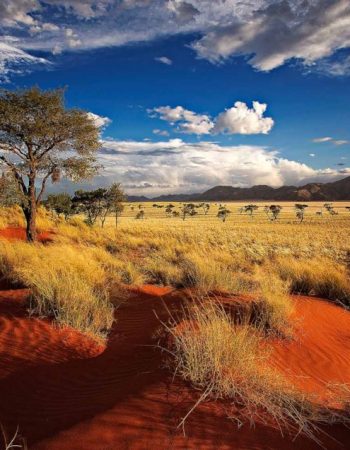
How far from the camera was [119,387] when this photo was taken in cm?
494

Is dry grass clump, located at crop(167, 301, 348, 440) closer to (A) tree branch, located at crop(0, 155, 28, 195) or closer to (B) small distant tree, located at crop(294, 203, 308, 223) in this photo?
(A) tree branch, located at crop(0, 155, 28, 195)

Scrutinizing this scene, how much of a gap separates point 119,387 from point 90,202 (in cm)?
3349

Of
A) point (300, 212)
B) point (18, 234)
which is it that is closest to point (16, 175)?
point (18, 234)

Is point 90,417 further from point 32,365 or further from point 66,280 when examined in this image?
point 66,280

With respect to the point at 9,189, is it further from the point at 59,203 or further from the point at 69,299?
the point at 59,203

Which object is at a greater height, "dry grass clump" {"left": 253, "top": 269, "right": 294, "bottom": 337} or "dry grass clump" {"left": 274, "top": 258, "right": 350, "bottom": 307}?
"dry grass clump" {"left": 253, "top": 269, "right": 294, "bottom": 337}

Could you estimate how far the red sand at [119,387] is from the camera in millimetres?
3623

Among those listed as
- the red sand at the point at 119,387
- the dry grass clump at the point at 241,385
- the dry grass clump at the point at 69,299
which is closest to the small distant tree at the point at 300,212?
the dry grass clump at the point at 69,299

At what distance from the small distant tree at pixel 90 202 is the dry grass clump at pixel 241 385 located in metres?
32.4

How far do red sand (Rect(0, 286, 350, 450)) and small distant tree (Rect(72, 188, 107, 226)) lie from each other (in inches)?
1118

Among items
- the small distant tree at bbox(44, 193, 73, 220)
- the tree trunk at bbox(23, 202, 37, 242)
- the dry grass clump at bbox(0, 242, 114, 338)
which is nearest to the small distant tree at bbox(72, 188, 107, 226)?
the small distant tree at bbox(44, 193, 73, 220)

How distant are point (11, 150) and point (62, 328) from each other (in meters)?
12.4

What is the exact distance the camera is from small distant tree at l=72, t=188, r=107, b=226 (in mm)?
36656

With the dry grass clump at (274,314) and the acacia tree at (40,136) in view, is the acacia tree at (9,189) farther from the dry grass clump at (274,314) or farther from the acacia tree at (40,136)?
the dry grass clump at (274,314)
